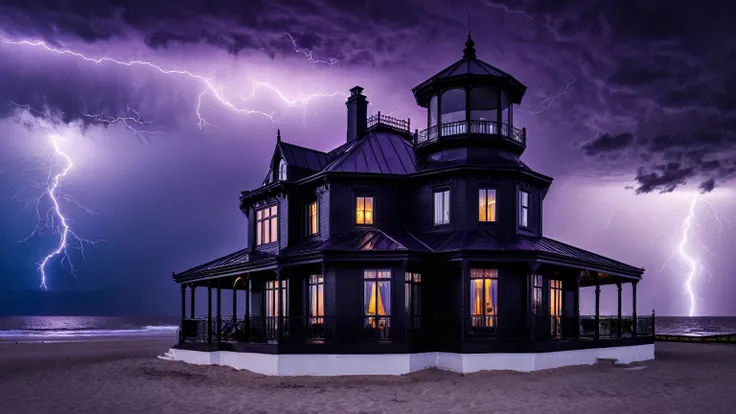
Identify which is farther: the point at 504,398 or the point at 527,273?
the point at 527,273

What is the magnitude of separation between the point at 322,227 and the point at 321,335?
4171mm

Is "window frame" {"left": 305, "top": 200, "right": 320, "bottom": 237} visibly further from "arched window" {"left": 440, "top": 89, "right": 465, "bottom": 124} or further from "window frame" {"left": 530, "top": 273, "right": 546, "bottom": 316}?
"window frame" {"left": 530, "top": 273, "right": 546, "bottom": 316}

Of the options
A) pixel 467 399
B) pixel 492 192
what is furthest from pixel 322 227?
pixel 467 399

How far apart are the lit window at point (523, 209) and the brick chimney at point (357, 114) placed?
8053 mm

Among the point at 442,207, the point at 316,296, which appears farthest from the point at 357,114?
the point at 316,296

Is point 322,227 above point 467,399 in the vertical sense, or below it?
Answer: above

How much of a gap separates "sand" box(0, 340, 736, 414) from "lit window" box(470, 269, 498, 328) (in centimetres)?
235

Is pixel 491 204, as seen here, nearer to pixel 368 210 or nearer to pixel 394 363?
pixel 368 210

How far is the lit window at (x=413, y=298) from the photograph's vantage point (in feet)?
80.2

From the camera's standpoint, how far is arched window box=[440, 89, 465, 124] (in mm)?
27359

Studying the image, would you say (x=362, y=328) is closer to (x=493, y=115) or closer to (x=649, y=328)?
(x=493, y=115)

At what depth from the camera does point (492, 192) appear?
84.6 feet

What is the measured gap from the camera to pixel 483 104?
2744cm

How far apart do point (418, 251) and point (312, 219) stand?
6068 mm
